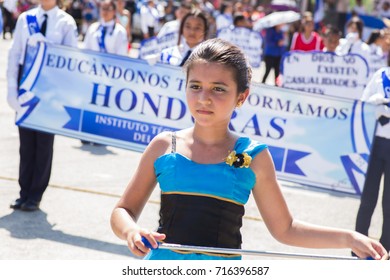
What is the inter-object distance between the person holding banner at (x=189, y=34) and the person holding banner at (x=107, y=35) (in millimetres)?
3404

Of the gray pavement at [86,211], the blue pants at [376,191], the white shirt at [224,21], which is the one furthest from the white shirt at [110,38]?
the white shirt at [224,21]

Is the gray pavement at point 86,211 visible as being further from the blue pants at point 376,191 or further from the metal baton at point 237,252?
the metal baton at point 237,252

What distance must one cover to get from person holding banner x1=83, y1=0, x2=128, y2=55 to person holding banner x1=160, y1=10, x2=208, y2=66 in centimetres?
340

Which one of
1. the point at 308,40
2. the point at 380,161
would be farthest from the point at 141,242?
the point at 308,40

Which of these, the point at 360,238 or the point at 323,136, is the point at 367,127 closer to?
the point at 323,136

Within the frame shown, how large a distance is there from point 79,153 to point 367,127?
4.07 metres

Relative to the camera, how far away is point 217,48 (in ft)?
9.37

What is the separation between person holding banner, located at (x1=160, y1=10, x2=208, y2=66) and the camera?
22.9 ft

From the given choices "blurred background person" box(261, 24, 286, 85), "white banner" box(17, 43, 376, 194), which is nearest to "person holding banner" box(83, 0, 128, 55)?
"white banner" box(17, 43, 376, 194)

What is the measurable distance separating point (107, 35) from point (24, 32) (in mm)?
3732

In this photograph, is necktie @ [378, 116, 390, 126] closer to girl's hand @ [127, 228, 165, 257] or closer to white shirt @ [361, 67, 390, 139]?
white shirt @ [361, 67, 390, 139]

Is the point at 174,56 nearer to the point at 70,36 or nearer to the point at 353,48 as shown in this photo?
the point at 70,36

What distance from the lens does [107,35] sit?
416 inches

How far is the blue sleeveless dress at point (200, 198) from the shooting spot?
2801mm
